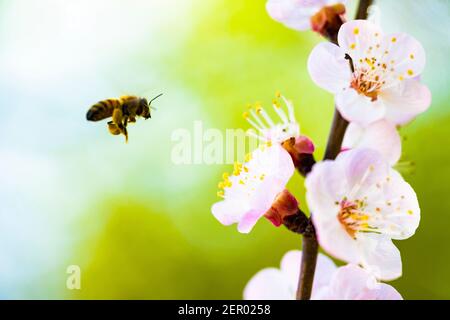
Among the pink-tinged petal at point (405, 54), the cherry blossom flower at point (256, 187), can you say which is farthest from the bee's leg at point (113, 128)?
the pink-tinged petal at point (405, 54)

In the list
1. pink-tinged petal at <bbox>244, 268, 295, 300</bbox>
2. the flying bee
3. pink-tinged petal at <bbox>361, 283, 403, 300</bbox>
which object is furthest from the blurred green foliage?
pink-tinged petal at <bbox>361, 283, 403, 300</bbox>

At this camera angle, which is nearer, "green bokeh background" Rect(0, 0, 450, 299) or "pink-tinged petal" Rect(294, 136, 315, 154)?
"pink-tinged petal" Rect(294, 136, 315, 154)

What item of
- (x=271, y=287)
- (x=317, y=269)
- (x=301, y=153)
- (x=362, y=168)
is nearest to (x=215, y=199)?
(x=271, y=287)

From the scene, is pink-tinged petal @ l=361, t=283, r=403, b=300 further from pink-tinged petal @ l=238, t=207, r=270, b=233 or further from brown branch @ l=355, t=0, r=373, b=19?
brown branch @ l=355, t=0, r=373, b=19

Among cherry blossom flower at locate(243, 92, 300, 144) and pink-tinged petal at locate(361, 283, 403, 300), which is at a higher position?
cherry blossom flower at locate(243, 92, 300, 144)

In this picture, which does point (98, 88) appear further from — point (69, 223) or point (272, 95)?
point (272, 95)
